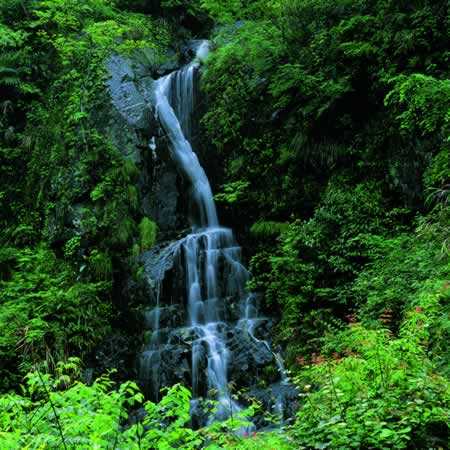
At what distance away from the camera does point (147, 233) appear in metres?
11.5

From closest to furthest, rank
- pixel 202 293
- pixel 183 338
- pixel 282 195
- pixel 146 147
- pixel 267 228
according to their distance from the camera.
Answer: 1. pixel 183 338
2. pixel 202 293
3. pixel 267 228
4. pixel 282 195
5. pixel 146 147

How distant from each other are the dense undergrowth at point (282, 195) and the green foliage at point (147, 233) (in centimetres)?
4

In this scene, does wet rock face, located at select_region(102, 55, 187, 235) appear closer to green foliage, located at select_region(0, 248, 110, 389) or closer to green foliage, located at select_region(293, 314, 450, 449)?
green foliage, located at select_region(0, 248, 110, 389)

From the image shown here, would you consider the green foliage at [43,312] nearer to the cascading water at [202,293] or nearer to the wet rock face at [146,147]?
the cascading water at [202,293]

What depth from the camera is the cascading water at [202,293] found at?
8.79 metres

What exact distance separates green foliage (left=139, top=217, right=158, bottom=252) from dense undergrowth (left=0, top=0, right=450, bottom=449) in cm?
4

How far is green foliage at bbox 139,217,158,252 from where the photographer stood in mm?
11369

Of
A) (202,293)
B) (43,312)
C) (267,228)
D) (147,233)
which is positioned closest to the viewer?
(43,312)

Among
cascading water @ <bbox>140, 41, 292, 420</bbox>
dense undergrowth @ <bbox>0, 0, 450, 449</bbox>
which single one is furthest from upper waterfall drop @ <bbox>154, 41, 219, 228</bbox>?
dense undergrowth @ <bbox>0, 0, 450, 449</bbox>

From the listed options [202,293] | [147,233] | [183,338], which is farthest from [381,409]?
[147,233]

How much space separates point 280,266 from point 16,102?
10240mm

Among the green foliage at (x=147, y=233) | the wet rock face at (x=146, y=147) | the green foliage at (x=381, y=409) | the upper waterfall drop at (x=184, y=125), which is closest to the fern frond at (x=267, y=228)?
the upper waterfall drop at (x=184, y=125)

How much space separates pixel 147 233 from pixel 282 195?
344cm

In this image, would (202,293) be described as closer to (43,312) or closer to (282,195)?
(282,195)
